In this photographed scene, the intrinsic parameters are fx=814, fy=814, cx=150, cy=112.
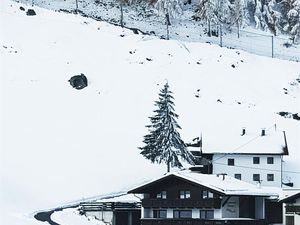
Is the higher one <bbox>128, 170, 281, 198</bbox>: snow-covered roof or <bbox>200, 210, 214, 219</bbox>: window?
<bbox>128, 170, 281, 198</bbox>: snow-covered roof

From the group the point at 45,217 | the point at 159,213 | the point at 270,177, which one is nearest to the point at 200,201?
the point at 159,213

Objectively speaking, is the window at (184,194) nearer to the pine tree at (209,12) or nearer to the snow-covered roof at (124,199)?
the snow-covered roof at (124,199)

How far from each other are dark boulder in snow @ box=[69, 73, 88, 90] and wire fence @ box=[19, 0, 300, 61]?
724 inches

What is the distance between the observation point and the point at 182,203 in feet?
183

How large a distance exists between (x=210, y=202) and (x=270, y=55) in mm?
57655

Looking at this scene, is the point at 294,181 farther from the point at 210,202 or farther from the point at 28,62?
the point at 28,62

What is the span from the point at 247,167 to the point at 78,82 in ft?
86.1

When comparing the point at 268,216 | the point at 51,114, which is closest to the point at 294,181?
the point at 268,216

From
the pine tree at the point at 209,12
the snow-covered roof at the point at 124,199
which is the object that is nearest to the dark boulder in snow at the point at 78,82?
the pine tree at the point at 209,12

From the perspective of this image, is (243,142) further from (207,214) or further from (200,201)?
(200,201)

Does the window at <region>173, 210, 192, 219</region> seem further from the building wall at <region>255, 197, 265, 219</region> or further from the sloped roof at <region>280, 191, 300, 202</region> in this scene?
the sloped roof at <region>280, 191, 300, 202</region>

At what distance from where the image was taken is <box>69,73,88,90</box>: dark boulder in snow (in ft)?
306

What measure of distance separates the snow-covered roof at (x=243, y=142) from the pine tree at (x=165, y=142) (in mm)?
3974

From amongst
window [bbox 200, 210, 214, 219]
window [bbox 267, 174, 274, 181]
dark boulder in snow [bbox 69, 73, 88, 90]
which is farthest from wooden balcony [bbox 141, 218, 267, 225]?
dark boulder in snow [bbox 69, 73, 88, 90]
